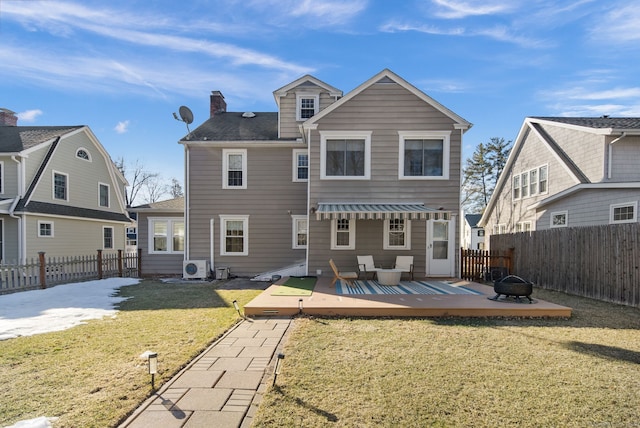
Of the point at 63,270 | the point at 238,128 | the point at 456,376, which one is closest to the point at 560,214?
the point at 456,376

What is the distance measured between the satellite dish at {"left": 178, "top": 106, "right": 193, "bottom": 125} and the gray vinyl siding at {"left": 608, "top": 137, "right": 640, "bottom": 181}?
20.5 meters

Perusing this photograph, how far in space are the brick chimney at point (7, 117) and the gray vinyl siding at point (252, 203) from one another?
1466 cm

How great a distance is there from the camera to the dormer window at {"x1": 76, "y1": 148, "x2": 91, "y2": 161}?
1882cm

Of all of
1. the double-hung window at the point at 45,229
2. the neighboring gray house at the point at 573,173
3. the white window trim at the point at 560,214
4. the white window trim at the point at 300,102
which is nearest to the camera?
the neighboring gray house at the point at 573,173

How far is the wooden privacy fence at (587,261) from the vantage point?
355 inches

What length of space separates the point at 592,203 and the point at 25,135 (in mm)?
28983


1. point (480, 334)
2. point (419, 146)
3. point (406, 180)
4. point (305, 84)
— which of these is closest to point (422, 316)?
point (480, 334)

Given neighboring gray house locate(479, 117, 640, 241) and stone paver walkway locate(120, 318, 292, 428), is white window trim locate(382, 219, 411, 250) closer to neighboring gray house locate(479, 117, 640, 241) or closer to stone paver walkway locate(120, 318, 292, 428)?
stone paver walkway locate(120, 318, 292, 428)

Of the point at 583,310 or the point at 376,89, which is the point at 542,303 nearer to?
the point at 583,310

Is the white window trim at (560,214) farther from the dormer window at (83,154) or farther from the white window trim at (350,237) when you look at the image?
the dormer window at (83,154)

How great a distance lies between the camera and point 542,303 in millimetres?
8430

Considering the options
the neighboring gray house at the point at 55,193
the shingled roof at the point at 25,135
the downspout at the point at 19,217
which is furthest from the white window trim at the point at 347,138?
the shingled roof at the point at 25,135

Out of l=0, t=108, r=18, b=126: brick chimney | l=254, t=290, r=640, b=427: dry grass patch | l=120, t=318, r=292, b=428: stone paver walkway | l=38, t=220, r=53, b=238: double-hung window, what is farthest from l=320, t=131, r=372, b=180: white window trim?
l=0, t=108, r=18, b=126: brick chimney

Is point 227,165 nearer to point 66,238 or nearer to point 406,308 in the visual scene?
point 66,238
